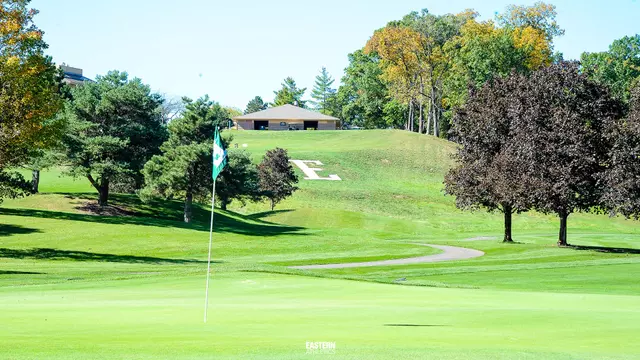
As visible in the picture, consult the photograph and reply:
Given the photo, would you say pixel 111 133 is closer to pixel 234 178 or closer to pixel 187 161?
pixel 187 161

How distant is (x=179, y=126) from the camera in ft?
218

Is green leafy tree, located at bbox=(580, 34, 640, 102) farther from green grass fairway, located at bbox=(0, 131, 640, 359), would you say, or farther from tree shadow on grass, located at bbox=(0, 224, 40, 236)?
tree shadow on grass, located at bbox=(0, 224, 40, 236)

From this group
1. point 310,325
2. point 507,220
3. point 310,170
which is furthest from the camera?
point 310,170

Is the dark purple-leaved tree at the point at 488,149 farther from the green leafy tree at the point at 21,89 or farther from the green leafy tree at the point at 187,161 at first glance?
the green leafy tree at the point at 21,89

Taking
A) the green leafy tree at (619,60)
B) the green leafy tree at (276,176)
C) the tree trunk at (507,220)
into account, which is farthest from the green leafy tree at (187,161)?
the green leafy tree at (619,60)

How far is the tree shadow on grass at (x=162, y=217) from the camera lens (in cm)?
5512

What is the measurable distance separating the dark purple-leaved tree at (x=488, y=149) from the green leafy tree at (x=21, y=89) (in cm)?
2890

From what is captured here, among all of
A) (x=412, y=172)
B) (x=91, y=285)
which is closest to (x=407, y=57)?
(x=412, y=172)

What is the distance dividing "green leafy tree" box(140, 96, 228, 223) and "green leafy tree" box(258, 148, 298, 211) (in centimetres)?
1488

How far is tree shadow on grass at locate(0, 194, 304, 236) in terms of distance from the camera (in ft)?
181

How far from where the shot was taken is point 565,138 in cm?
4694

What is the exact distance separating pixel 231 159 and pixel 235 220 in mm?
6606

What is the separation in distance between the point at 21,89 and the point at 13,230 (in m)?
12.7

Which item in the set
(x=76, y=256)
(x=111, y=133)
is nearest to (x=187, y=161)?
(x=111, y=133)
